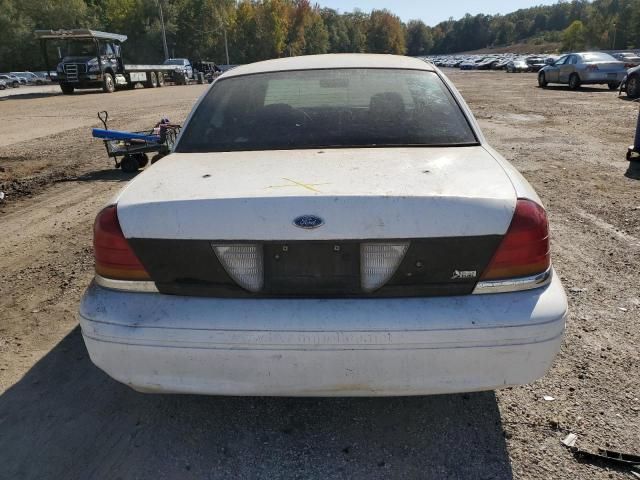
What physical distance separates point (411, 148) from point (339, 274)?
0.93 meters

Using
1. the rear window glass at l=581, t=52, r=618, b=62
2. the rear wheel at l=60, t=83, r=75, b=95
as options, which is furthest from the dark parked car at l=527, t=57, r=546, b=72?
the rear wheel at l=60, t=83, r=75, b=95

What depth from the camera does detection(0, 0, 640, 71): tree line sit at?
68875mm

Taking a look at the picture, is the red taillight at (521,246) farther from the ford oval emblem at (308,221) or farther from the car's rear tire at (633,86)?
the car's rear tire at (633,86)

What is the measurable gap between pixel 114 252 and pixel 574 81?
25867 millimetres

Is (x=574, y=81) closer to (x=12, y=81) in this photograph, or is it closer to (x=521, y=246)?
(x=521, y=246)

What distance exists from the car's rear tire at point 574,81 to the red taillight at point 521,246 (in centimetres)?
2481

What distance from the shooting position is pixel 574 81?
2356 centimetres

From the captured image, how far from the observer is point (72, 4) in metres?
68.9

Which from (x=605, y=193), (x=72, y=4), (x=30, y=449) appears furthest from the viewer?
(x=72, y=4)

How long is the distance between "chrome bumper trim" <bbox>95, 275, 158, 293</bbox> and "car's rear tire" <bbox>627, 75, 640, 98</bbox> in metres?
20.1

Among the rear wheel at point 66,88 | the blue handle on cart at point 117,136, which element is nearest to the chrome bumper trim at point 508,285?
the blue handle on cart at point 117,136

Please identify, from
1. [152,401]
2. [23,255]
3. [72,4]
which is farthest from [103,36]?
[72,4]

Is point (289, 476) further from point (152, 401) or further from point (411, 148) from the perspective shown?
point (411, 148)

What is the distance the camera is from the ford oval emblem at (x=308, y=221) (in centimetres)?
188
